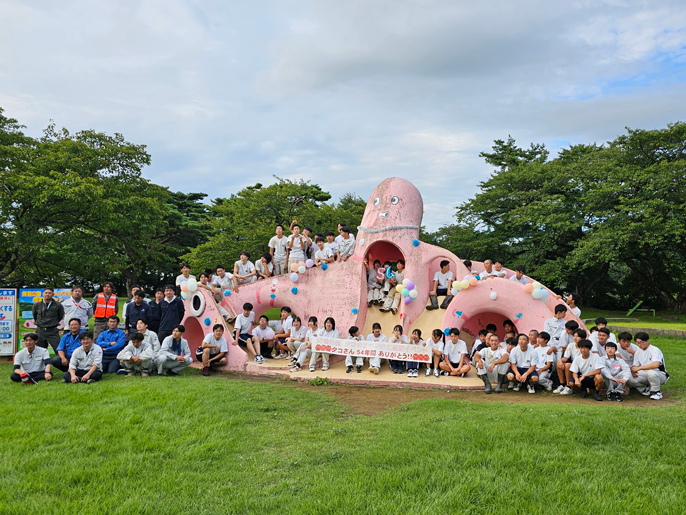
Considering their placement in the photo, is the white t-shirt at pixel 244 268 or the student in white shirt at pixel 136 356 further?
the white t-shirt at pixel 244 268

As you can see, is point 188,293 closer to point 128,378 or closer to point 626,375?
point 128,378

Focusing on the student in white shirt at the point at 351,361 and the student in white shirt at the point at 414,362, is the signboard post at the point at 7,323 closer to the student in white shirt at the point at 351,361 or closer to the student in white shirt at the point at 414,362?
the student in white shirt at the point at 351,361

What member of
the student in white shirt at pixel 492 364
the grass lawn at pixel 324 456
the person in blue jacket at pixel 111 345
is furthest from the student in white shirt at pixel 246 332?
the student in white shirt at pixel 492 364

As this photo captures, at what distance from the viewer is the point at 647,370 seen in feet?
23.8

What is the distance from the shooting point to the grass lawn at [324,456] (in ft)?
11.4

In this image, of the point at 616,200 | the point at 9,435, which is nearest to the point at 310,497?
the point at 9,435

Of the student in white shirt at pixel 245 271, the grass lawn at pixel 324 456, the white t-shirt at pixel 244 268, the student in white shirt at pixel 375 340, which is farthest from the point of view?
the white t-shirt at pixel 244 268

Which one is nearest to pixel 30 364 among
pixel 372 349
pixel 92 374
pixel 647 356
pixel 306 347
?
pixel 92 374

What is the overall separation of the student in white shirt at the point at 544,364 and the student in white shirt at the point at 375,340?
2948 mm

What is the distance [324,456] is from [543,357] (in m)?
5.05

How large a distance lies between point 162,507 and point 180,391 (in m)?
3.42

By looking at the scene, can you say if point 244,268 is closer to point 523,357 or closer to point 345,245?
point 345,245

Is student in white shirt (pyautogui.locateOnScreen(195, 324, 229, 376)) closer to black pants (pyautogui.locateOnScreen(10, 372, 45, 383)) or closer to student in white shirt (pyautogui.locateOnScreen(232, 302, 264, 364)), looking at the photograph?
student in white shirt (pyautogui.locateOnScreen(232, 302, 264, 364))

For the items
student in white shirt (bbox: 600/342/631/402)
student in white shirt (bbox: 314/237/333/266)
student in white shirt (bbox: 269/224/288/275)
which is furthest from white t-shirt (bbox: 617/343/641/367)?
student in white shirt (bbox: 269/224/288/275)
